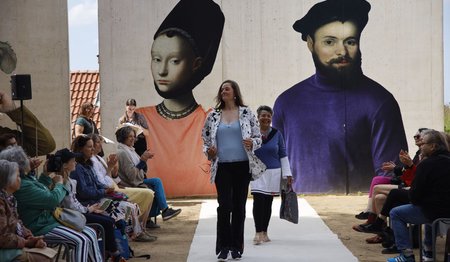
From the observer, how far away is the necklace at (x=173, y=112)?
13117 millimetres

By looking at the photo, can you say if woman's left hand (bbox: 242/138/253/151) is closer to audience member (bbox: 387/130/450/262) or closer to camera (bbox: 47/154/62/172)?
audience member (bbox: 387/130/450/262)

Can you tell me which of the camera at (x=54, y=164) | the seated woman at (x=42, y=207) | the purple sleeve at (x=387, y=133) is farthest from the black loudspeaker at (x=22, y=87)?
the purple sleeve at (x=387, y=133)

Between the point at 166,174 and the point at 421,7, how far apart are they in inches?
192

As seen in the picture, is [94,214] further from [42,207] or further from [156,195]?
[156,195]

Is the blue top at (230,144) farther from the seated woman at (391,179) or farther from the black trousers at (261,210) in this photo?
the seated woman at (391,179)

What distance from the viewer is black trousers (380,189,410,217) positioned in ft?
24.9

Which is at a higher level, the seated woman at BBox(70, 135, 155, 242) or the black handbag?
the seated woman at BBox(70, 135, 155, 242)

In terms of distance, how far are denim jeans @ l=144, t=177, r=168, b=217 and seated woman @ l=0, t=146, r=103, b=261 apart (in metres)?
3.50

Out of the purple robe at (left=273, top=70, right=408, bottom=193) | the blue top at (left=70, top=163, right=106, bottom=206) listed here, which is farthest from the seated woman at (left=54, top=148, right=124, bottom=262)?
the purple robe at (left=273, top=70, right=408, bottom=193)

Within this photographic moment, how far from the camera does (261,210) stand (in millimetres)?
8375

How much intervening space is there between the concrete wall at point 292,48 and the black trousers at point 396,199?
5.68m

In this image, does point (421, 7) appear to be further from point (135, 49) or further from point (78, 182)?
point (78, 182)

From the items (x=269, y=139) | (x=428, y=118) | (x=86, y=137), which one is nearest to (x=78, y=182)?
(x=86, y=137)

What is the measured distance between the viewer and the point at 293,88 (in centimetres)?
1320
